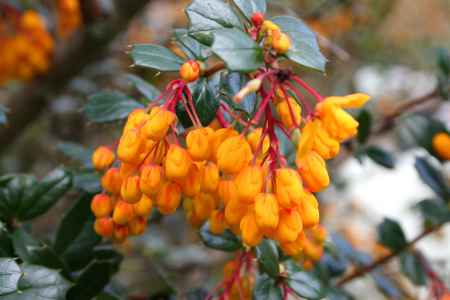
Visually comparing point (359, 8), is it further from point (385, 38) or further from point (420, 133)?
point (420, 133)

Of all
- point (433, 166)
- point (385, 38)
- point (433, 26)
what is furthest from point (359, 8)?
point (433, 166)

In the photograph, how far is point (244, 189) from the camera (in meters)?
0.66

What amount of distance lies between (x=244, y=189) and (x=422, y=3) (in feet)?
12.0

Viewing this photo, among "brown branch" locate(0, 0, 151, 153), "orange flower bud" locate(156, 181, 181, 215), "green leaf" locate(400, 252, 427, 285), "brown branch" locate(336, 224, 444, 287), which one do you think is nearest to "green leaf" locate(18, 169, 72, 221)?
"orange flower bud" locate(156, 181, 181, 215)

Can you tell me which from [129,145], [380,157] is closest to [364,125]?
[380,157]

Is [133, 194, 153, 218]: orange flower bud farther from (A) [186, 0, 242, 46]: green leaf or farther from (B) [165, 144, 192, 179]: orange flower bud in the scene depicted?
(A) [186, 0, 242, 46]: green leaf

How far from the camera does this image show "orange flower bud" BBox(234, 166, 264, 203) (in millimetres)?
654

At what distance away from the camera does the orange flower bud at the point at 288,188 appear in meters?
0.66

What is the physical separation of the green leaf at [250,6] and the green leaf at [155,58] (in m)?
0.11

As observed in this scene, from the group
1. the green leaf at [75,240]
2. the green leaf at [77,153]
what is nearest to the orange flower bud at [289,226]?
the green leaf at [75,240]

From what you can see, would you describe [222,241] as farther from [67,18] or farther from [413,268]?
[67,18]

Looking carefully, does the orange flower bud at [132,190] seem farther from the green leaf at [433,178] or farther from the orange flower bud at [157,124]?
the green leaf at [433,178]

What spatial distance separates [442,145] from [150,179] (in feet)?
2.45

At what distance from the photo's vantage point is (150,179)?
70 centimetres
